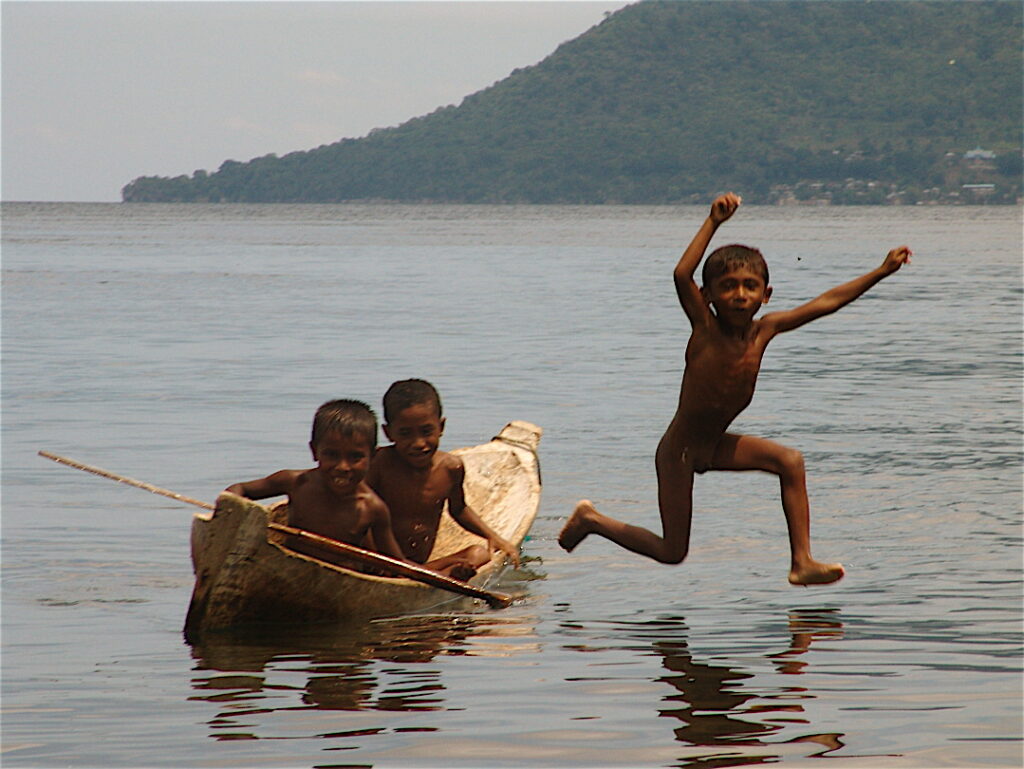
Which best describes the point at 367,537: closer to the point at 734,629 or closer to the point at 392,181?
the point at 734,629

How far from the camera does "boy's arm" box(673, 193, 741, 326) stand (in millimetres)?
6234

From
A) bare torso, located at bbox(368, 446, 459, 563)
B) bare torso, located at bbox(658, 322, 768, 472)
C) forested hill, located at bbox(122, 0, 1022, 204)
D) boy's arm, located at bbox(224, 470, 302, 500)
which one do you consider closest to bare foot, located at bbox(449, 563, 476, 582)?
bare torso, located at bbox(368, 446, 459, 563)

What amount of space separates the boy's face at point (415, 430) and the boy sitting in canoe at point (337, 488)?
271 mm

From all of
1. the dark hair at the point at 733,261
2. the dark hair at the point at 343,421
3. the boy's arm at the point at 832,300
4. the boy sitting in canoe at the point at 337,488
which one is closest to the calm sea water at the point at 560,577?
the boy sitting in canoe at the point at 337,488

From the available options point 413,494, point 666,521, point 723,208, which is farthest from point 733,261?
point 413,494

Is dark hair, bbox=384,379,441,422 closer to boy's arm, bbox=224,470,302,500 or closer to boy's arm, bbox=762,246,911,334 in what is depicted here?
boy's arm, bbox=224,470,302,500

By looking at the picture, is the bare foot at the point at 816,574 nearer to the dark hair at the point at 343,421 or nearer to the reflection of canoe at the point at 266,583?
the reflection of canoe at the point at 266,583

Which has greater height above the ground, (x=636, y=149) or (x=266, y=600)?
(x=636, y=149)

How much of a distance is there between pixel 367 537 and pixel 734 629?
1822 mm

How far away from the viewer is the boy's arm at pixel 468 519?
803cm

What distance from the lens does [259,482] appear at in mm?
7148

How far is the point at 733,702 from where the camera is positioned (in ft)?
19.3

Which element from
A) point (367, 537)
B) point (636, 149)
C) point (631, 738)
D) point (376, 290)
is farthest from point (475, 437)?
point (636, 149)

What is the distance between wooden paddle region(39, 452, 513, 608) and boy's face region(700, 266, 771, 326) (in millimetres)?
1949
